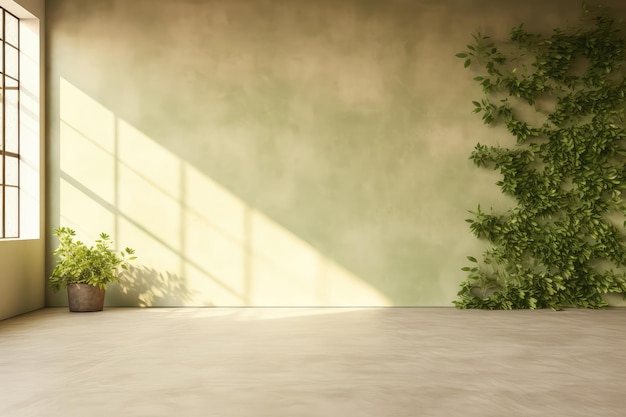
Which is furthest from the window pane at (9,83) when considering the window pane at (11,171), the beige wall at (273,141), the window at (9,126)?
the window pane at (11,171)

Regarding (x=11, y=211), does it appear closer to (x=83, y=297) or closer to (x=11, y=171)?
(x=11, y=171)

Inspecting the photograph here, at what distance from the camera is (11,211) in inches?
244

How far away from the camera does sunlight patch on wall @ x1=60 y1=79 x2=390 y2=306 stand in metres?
6.47

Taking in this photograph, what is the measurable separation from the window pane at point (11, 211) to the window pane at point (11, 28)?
4.75 feet

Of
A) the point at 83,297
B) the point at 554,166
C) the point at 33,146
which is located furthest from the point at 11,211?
the point at 554,166

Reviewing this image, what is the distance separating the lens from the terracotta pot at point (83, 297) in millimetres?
6055

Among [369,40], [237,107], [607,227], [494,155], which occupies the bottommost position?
[607,227]

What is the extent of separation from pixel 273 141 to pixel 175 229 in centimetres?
132

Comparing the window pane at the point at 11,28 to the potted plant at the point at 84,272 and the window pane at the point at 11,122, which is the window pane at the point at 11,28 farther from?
the potted plant at the point at 84,272

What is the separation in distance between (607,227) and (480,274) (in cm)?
133

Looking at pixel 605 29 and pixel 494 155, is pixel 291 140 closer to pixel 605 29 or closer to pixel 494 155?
pixel 494 155

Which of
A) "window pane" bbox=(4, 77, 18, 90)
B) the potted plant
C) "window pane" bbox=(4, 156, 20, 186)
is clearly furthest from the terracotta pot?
"window pane" bbox=(4, 77, 18, 90)

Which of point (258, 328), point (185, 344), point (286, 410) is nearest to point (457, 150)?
point (258, 328)

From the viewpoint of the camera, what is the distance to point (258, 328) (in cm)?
517
